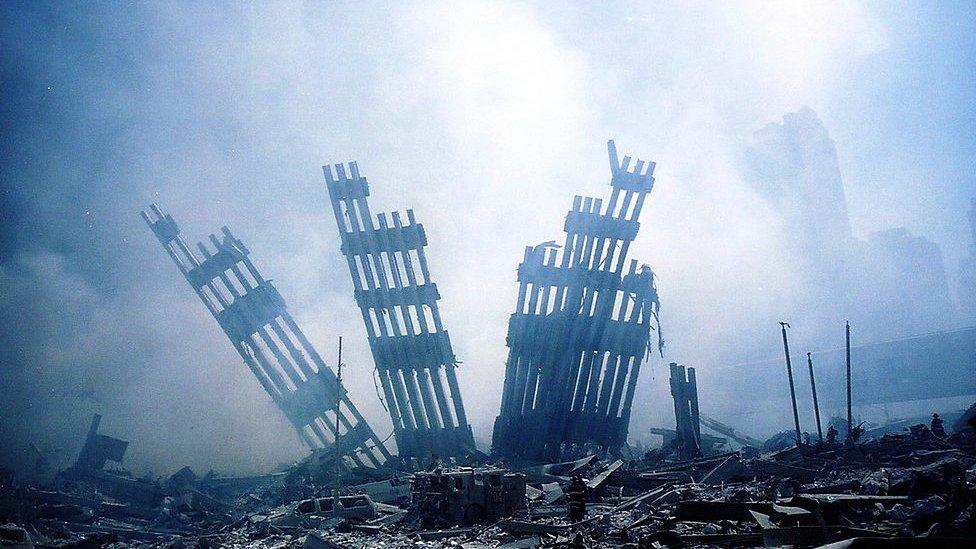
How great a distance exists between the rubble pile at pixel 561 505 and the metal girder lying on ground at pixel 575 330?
1509 millimetres

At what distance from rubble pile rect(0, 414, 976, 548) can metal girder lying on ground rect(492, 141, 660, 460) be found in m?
1.51

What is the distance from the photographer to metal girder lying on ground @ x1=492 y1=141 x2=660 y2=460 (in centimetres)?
1661

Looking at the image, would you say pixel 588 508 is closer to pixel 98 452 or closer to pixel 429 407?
pixel 429 407

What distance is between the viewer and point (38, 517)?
12922 millimetres

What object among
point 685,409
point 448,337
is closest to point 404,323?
point 448,337

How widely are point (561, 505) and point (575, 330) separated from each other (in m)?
6.22

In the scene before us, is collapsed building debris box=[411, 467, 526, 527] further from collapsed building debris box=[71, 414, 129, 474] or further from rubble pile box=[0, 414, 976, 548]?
collapsed building debris box=[71, 414, 129, 474]

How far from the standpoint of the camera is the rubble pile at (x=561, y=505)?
6.95m

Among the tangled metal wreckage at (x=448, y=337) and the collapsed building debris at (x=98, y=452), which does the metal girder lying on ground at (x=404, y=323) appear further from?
the collapsed building debris at (x=98, y=452)

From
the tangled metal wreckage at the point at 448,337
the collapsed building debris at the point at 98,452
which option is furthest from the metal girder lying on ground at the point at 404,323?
the collapsed building debris at the point at 98,452

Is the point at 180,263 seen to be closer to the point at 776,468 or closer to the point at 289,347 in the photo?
the point at 289,347

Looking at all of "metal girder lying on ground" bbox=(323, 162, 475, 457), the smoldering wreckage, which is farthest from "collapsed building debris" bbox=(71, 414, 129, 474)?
"metal girder lying on ground" bbox=(323, 162, 475, 457)

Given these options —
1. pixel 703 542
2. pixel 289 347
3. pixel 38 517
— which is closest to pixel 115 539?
pixel 38 517

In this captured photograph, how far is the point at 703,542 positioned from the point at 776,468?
20.7ft
